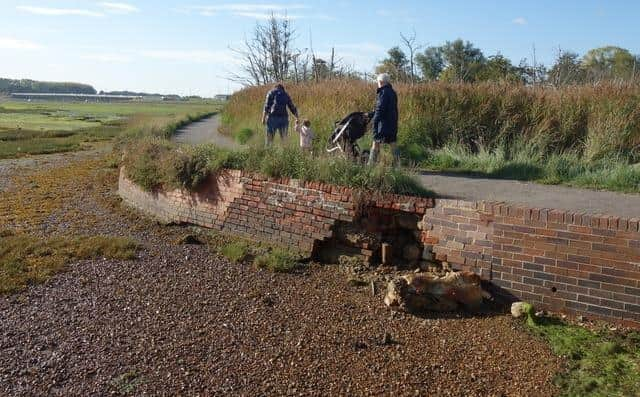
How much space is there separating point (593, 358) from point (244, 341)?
3.13 metres

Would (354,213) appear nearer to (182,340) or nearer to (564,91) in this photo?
(182,340)

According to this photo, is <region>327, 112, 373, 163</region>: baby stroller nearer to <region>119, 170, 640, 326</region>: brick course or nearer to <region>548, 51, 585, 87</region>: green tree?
<region>119, 170, 640, 326</region>: brick course

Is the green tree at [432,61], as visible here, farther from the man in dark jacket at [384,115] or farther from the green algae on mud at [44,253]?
the green algae on mud at [44,253]

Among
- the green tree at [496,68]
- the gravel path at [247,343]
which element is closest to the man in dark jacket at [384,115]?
the gravel path at [247,343]

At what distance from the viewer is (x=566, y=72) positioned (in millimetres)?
A: 16484

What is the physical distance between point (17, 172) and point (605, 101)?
16.8m

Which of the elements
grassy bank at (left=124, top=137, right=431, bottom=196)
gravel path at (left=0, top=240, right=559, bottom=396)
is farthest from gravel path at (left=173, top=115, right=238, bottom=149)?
gravel path at (left=0, top=240, right=559, bottom=396)

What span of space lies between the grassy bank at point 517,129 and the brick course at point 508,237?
9.67 ft

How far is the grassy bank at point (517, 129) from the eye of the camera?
10.1 meters

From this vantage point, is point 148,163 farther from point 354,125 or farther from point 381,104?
point 381,104

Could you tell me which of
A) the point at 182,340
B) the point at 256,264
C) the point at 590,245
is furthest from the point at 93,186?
the point at 590,245

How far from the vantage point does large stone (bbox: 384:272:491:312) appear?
6574 millimetres

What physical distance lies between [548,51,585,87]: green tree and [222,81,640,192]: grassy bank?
91.7 inches

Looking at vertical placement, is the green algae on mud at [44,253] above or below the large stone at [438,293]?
below
